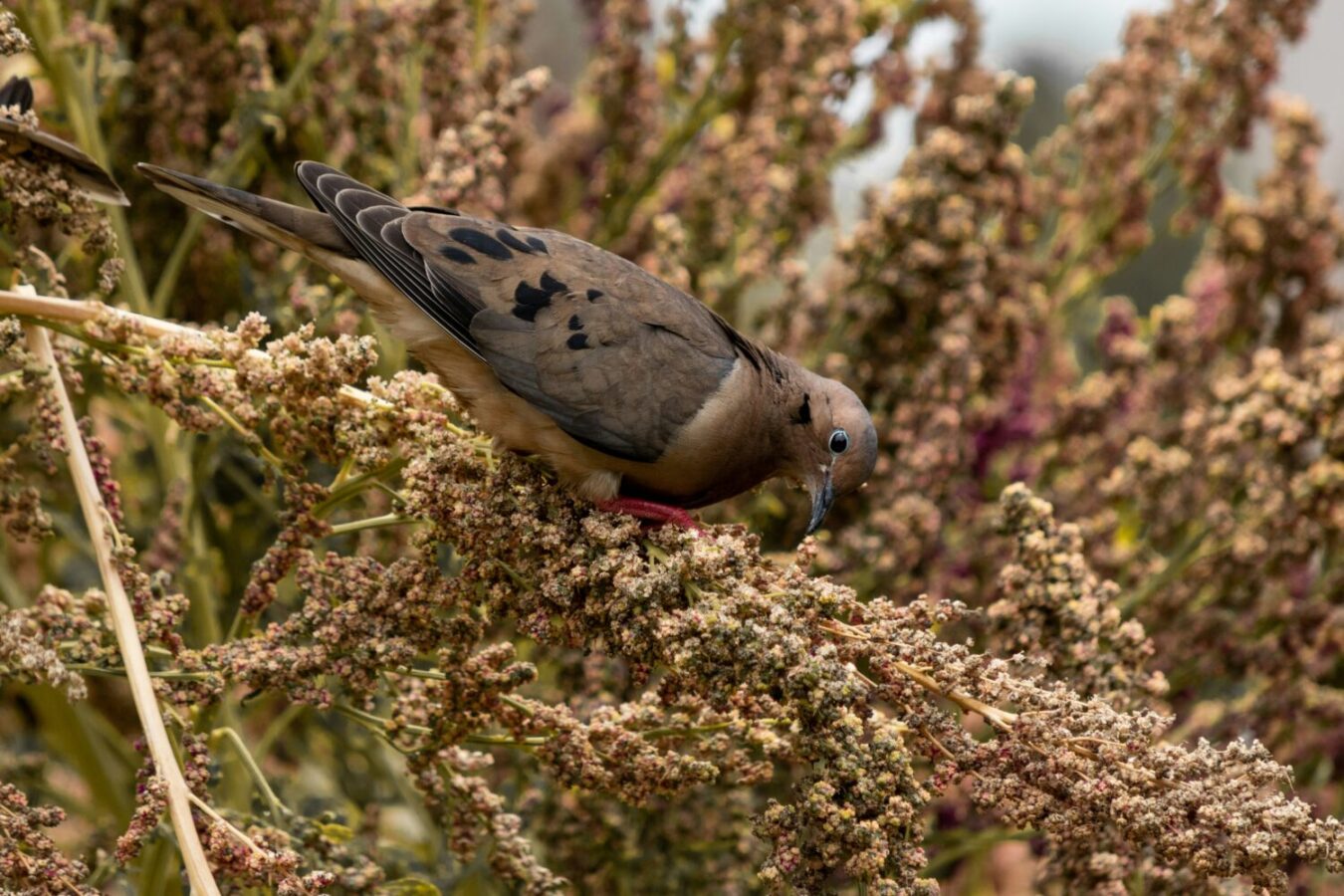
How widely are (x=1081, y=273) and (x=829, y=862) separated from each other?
2.86m

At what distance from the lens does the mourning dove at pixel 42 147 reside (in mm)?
1977

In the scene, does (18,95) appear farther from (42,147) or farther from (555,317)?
(555,317)

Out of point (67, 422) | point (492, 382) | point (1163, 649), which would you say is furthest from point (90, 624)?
point (1163, 649)

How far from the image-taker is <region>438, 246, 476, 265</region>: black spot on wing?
100 inches

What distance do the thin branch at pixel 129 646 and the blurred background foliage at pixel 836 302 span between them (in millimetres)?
227

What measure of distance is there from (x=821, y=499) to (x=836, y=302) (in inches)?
37.0

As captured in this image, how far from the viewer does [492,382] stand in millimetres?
2518

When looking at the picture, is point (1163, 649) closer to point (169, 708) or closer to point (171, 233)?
point (169, 708)

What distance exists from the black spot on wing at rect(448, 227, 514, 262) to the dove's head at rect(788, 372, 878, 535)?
64 cm

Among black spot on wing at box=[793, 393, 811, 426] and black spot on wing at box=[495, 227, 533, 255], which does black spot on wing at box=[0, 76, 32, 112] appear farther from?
black spot on wing at box=[793, 393, 811, 426]

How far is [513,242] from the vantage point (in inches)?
102

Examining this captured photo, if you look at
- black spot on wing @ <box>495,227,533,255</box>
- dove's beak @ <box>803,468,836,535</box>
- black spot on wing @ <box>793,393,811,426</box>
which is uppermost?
black spot on wing @ <box>495,227,533,255</box>

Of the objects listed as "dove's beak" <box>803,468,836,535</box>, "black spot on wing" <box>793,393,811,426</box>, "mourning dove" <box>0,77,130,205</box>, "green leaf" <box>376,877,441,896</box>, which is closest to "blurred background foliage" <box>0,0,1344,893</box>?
"green leaf" <box>376,877,441,896</box>

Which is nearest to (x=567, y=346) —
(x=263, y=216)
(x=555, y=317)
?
(x=555, y=317)
